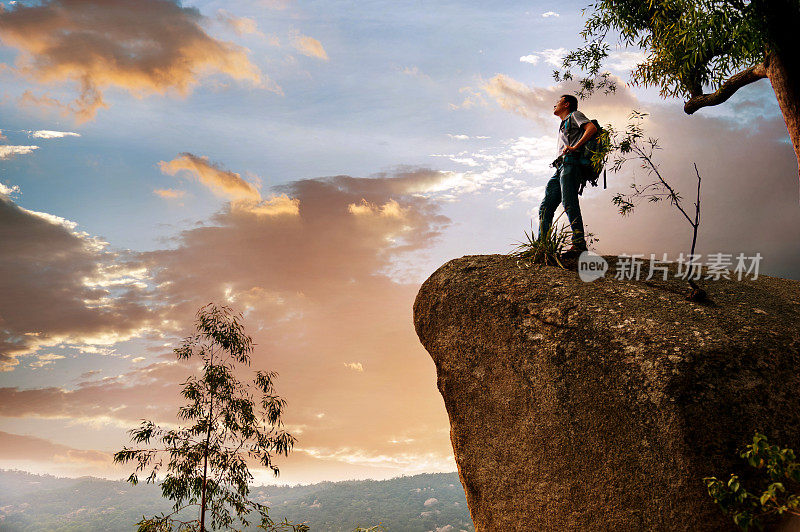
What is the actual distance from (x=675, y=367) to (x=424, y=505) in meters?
101

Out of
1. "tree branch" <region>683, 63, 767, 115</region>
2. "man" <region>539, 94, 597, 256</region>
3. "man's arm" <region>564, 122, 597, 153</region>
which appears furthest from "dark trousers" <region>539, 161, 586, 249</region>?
"tree branch" <region>683, 63, 767, 115</region>

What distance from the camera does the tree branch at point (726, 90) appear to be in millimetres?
7703

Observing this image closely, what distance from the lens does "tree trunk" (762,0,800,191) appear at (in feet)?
21.7

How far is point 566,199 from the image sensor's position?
6883 millimetres

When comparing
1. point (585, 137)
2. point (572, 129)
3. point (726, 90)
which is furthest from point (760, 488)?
point (726, 90)

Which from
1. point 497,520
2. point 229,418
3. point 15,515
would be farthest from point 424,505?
point 15,515

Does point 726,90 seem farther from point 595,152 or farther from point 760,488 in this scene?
point 760,488

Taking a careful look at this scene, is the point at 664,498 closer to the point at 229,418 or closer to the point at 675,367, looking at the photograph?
the point at 675,367

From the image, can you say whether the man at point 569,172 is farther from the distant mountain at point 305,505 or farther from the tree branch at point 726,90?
the distant mountain at point 305,505

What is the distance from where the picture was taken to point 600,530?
13.5ft

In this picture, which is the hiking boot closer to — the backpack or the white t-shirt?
the backpack

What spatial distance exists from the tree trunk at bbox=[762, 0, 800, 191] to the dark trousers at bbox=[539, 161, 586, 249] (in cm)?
312

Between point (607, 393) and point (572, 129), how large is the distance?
13.5 feet

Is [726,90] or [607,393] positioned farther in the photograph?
[726,90]
